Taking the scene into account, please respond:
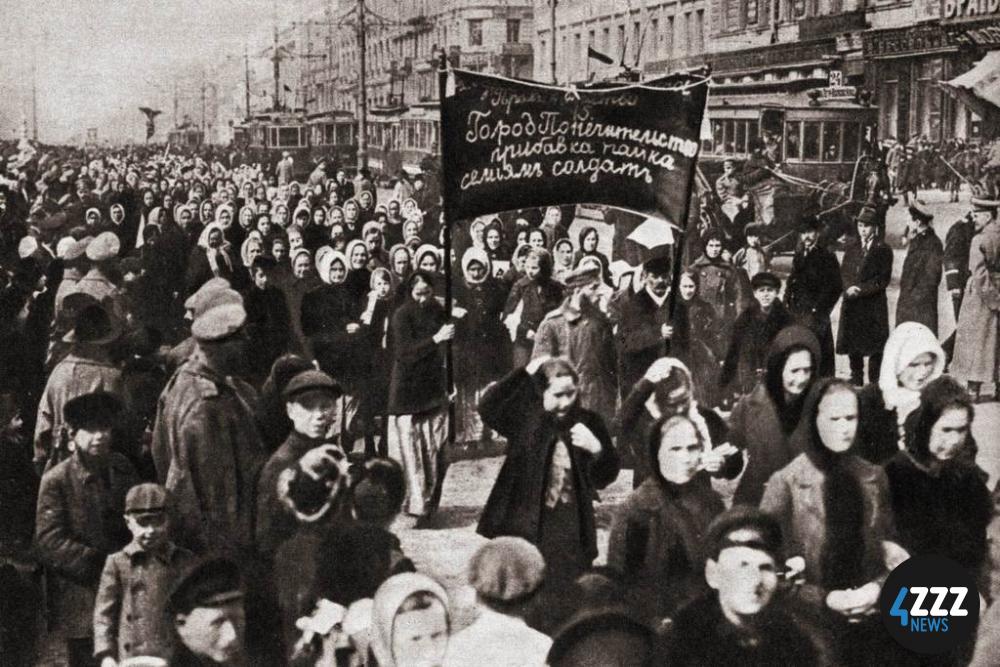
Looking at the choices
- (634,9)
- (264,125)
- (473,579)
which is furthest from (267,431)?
(634,9)

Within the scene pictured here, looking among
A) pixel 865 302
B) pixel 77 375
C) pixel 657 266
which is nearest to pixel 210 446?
pixel 77 375

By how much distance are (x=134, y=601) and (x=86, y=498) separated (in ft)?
1.59

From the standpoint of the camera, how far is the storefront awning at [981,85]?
603cm

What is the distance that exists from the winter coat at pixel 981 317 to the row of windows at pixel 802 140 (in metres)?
0.79

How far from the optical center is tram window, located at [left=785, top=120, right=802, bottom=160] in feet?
20.1

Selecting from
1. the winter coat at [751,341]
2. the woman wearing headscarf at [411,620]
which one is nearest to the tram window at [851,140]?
the winter coat at [751,341]

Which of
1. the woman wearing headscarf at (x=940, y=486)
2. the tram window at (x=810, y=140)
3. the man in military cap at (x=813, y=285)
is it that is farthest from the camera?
the man in military cap at (x=813, y=285)

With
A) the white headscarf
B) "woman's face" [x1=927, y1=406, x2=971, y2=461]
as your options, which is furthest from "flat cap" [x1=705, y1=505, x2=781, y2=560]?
the white headscarf

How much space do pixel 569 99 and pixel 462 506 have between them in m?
1.93

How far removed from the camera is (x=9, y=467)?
17.7 feet

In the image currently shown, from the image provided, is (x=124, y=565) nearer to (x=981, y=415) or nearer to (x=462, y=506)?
(x=462, y=506)

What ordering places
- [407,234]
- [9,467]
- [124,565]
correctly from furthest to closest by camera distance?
[407,234] < [9,467] < [124,565]

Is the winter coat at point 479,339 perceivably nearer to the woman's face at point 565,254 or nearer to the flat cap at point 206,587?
the woman's face at point 565,254

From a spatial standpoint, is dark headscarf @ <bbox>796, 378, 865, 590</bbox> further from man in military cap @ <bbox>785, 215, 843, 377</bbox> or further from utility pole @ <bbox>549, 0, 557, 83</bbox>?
utility pole @ <bbox>549, 0, 557, 83</bbox>
